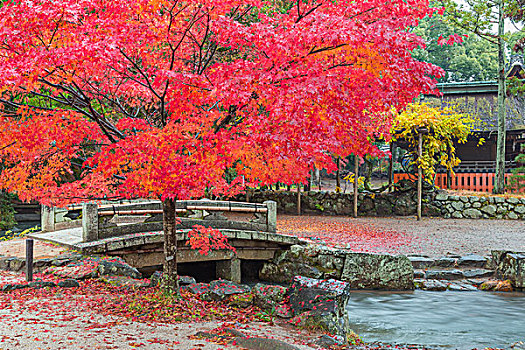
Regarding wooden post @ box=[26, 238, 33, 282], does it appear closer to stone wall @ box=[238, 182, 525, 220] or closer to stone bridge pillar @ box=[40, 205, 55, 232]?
stone bridge pillar @ box=[40, 205, 55, 232]

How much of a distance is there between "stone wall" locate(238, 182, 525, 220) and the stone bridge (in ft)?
30.4

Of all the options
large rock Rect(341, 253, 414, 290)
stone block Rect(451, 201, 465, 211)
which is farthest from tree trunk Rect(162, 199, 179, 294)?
stone block Rect(451, 201, 465, 211)

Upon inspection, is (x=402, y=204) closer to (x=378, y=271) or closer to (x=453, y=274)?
(x=453, y=274)

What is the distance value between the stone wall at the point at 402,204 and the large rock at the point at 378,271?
32.3 ft

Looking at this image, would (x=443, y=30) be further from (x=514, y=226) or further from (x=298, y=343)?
(x=298, y=343)

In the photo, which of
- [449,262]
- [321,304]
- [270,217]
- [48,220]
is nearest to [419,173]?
[449,262]

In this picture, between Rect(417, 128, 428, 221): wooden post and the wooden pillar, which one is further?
Rect(417, 128, 428, 221): wooden post

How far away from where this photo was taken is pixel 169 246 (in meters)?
7.14

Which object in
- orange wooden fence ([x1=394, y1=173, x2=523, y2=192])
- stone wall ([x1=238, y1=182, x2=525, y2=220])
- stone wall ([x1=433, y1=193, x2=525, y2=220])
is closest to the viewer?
stone wall ([x1=433, y1=193, x2=525, y2=220])

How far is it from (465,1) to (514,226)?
36.5ft

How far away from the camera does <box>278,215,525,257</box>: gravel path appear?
13195 mm

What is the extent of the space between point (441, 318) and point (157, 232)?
6.81 m

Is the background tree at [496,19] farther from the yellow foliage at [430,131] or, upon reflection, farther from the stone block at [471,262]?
the stone block at [471,262]

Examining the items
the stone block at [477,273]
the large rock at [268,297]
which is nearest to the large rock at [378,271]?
the stone block at [477,273]
